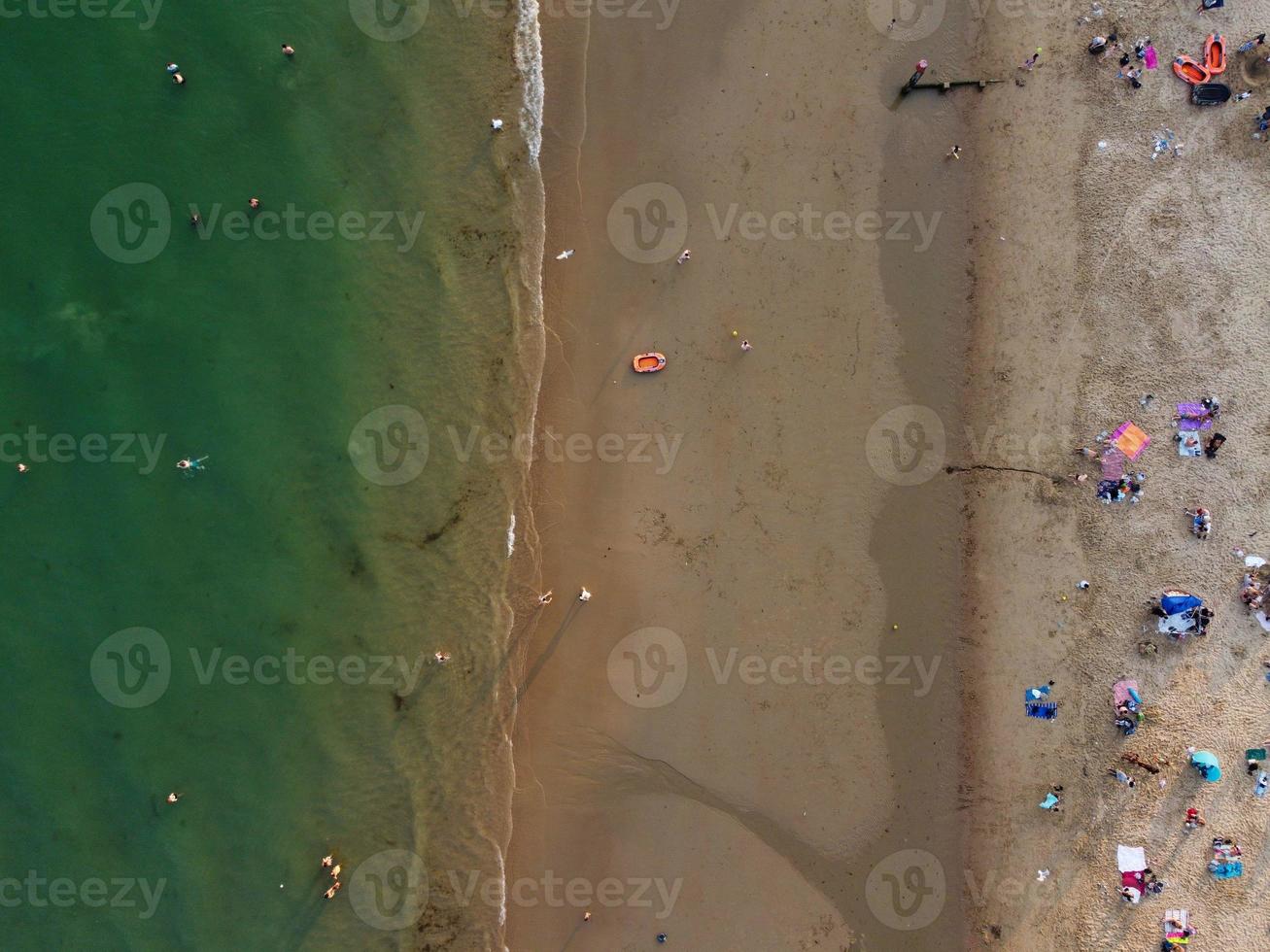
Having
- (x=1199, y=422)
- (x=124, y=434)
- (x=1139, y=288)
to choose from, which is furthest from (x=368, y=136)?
(x=1199, y=422)

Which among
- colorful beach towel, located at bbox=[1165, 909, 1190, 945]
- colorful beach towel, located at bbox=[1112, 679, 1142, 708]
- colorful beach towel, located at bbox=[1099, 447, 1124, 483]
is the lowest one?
colorful beach towel, located at bbox=[1165, 909, 1190, 945]

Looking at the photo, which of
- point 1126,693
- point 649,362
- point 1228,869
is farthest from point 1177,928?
point 649,362

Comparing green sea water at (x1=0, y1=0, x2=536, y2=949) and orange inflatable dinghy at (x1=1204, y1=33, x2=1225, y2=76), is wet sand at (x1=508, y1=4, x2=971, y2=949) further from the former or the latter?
orange inflatable dinghy at (x1=1204, y1=33, x2=1225, y2=76)

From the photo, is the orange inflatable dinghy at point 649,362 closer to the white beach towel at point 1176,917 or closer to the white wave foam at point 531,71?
the white wave foam at point 531,71

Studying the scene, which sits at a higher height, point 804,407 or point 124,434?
point 804,407

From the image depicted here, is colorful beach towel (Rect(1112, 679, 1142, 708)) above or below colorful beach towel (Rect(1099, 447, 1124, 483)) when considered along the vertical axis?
below

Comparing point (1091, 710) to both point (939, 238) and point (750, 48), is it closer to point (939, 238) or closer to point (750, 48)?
point (939, 238)

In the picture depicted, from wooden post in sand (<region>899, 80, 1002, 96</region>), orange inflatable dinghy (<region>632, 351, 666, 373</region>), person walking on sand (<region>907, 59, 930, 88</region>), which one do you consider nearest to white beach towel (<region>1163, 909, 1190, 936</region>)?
orange inflatable dinghy (<region>632, 351, 666, 373</region>)
